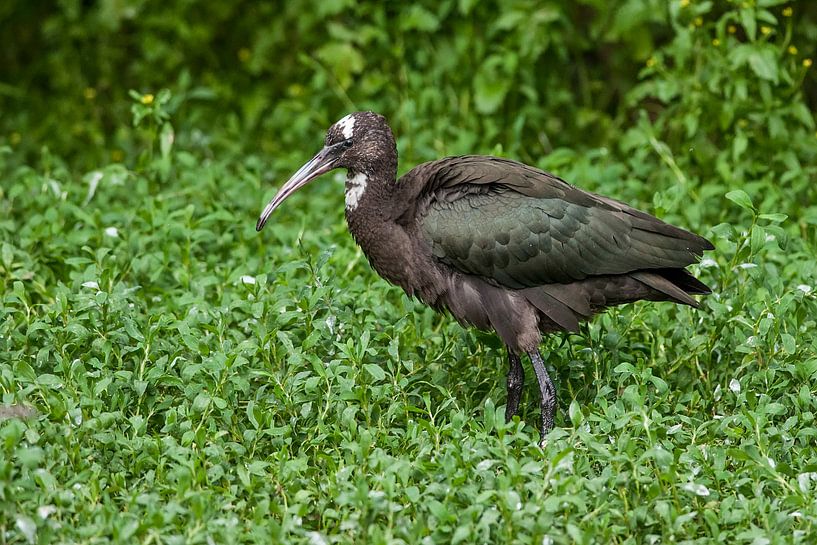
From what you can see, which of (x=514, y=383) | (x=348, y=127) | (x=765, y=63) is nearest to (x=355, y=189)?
(x=348, y=127)

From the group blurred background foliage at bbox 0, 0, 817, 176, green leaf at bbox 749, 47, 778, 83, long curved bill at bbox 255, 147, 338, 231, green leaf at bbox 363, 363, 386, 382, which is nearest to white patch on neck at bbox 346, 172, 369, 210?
long curved bill at bbox 255, 147, 338, 231

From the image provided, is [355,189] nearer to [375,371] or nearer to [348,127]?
[348,127]

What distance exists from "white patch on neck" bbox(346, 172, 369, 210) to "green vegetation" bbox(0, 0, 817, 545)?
34cm

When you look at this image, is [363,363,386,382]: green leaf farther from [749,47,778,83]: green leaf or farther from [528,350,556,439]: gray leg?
[749,47,778,83]: green leaf

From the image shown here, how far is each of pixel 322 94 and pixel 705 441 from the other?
16.5 feet

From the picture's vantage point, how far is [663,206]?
6.37m

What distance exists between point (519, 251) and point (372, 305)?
3.31 ft

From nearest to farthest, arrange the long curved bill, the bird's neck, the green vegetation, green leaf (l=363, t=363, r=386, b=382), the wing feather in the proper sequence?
the green vegetation → green leaf (l=363, t=363, r=386, b=382) → the wing feather → the bird's neck → the long curved bill

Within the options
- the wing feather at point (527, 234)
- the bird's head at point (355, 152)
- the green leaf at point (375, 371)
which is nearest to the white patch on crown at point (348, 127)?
the bird's head at point (355, 152)

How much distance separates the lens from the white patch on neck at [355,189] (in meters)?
5.71

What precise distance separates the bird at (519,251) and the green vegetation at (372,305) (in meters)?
0.33

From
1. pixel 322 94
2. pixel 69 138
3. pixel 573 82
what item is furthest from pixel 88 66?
pixel 573 82

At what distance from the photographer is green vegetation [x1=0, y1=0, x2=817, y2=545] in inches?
179

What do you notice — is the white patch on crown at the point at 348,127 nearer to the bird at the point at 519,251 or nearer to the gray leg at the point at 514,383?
the bird at the point at 519,251
